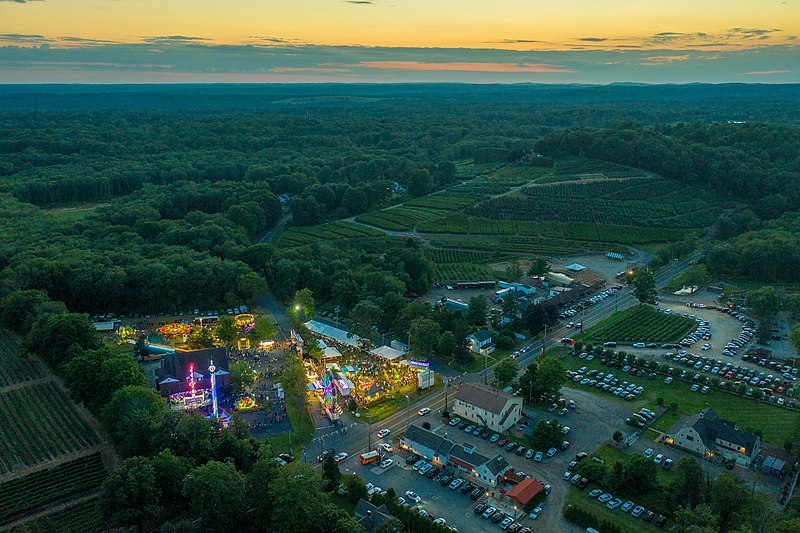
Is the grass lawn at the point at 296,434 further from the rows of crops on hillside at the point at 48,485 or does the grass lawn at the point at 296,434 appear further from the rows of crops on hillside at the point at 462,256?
the rows of crops on hillside at the point at 462,256

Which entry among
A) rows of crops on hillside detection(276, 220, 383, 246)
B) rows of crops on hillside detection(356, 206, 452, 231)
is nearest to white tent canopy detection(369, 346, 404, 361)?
rows of crops on hillside detection(276, 220, 383, 246)

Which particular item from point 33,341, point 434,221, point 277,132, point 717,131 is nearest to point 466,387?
point 33,341

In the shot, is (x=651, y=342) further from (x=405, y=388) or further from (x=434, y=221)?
(x=434, y=221)

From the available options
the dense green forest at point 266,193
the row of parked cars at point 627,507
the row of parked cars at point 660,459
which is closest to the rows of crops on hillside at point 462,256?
the dense green forest at point 266,193

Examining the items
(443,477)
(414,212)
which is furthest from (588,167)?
(443,477)

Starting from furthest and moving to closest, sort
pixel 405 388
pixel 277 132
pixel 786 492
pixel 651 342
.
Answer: pixel 277 132 → pixel 651 342 → pixel 405 388 → pixel 786 492

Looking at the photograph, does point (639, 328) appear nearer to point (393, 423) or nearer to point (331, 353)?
point (393, 423)
